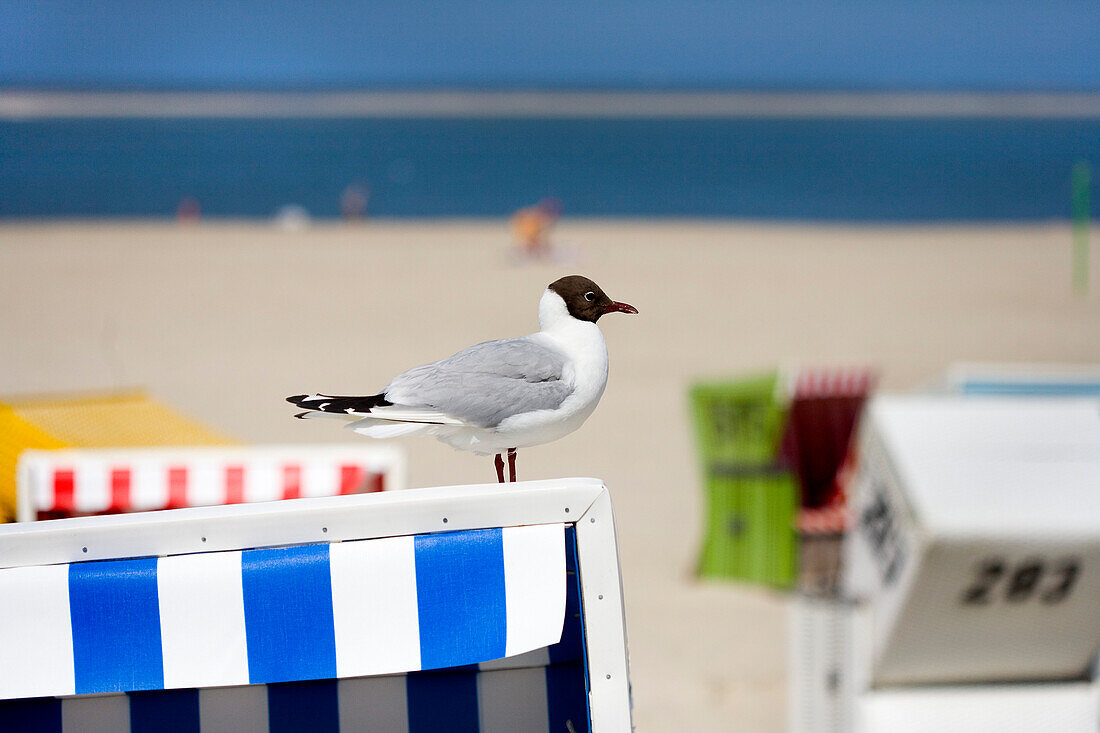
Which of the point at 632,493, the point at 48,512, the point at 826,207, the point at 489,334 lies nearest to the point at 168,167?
the point at 826,207

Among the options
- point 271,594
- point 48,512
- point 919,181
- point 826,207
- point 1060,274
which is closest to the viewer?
point 271,594

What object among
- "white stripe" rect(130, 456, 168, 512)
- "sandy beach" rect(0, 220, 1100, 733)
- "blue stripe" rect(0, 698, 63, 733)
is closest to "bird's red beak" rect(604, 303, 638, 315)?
"sandy beach" rect(0, 220, 1100, 733)

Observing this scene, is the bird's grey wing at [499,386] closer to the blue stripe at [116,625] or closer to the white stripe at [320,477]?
the blue stripe at [116,625]

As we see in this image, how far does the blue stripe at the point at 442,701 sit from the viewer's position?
2.42 meters

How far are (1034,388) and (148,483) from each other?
5.96 metres

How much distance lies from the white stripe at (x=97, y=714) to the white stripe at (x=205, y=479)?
51.6 inches

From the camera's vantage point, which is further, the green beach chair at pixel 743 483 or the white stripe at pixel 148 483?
the green beach chair at pixel 743 483

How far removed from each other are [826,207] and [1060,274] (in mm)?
21987

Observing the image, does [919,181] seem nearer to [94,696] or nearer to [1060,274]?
[1060,274]

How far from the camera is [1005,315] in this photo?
1786cm

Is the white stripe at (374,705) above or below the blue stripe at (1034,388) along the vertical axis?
above

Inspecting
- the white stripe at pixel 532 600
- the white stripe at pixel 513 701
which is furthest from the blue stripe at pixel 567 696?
the white stripe at pixel 532 600

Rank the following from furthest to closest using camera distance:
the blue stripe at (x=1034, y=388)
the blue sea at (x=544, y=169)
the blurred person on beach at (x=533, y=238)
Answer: the blue sea at (x=544, y=169) → the blurred person on beach at (x=533, y=238) → the blue stripe at (x=1034, y=388)

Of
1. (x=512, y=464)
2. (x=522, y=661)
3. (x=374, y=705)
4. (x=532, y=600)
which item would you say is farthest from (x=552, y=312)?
(x=374, y=705)
